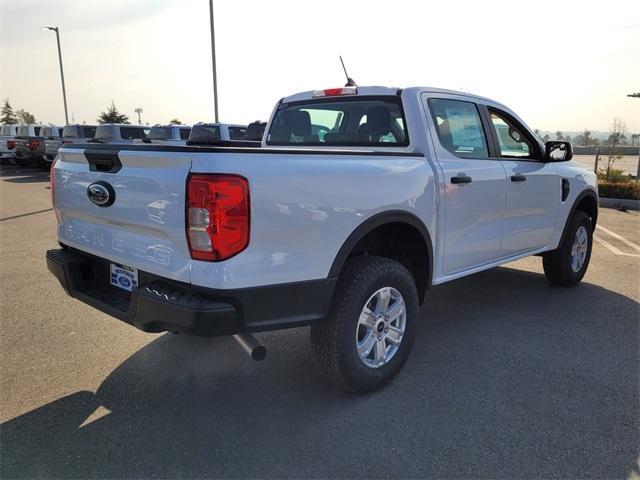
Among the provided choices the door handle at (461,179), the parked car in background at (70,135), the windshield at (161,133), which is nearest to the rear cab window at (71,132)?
the parked car in background at (70,135)

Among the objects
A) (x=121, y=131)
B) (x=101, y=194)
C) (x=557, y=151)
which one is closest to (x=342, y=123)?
(x=101, y=194)

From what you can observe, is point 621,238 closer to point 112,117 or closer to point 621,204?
point 621,204

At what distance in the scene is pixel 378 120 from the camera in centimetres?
384

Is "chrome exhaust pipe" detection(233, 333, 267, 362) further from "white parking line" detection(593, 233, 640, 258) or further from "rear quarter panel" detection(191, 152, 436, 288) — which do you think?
"white parking line" detection(593, 233, 640, 258)

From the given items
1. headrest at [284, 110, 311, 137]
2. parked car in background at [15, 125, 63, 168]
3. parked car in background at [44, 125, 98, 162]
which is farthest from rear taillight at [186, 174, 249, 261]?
parked car in background at [15, 125, 63, 168]

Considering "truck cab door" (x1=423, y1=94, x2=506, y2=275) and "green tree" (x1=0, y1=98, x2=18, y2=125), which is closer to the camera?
"truck cab door" (x1=423, y1=94, x2=506, y2=275)

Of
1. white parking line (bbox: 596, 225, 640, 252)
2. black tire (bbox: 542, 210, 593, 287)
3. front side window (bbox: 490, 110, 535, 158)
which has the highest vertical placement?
front side window (bbox: 490, 110, 535, 158)

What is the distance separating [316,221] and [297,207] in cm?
14

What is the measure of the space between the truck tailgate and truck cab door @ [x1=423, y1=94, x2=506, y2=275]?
1836mm

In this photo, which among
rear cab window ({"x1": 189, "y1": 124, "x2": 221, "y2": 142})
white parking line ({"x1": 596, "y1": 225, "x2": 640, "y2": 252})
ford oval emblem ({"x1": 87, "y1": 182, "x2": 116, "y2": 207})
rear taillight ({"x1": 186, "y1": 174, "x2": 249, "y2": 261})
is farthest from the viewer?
white parking line ({"x1": 596, "y1": 225, "x2": 640, "y2": 252})

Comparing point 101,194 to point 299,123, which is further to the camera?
point 299,123

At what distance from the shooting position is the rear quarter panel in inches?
94.3

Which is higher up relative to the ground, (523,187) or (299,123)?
(299,123)

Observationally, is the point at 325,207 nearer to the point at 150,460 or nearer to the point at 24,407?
the point at 150,460
